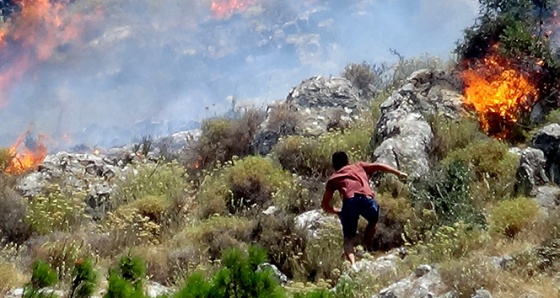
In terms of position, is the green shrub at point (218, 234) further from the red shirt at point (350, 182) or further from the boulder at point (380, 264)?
the boulder at point (380, 264)

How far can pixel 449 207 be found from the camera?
8.65m

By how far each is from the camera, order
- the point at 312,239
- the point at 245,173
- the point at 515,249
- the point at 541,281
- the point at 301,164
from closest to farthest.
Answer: the point at 541,281, the point at 515,249, the point at 312,239, the point at 245,173, the point at 301,164

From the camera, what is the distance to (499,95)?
13586mm

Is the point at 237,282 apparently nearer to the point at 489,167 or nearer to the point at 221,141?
the point at 489,167

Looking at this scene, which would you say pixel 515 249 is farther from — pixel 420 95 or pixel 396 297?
pixel 420 95

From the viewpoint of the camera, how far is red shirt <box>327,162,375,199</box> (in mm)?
8281

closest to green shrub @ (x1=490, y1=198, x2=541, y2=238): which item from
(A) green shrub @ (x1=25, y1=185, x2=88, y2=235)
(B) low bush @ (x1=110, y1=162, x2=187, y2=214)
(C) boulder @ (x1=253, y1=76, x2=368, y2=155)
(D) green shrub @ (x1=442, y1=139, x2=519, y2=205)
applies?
(D) green shrub @ (x1=442, y1=139, x2=519, y2=205)

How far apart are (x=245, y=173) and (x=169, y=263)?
3.61 meters

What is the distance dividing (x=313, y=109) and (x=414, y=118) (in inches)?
161

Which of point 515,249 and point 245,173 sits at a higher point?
point 515,249

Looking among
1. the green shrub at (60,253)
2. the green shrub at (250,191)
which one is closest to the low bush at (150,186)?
the green shrub at (250,191)

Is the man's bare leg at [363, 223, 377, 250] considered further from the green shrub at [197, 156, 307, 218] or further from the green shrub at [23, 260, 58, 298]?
the green shrub at [23, 260, 58, 298]

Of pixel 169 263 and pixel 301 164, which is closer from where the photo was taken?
pixel 169 263

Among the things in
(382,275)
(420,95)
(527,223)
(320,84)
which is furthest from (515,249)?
(320,84)
